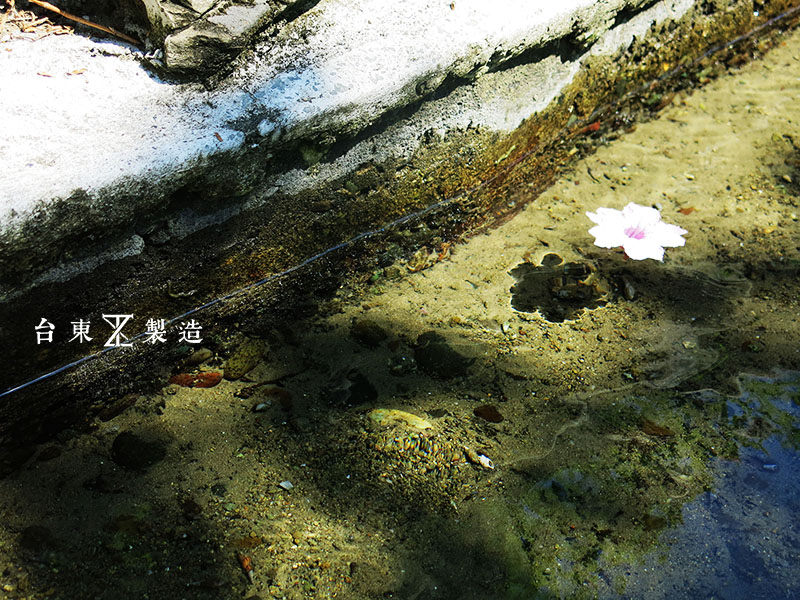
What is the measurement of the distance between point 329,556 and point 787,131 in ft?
7.94

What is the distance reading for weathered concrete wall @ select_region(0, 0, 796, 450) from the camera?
5.79 feet

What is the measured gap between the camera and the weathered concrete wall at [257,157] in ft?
5.79

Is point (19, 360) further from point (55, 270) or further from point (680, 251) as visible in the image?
point (680, 251)

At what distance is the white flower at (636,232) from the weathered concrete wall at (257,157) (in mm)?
397

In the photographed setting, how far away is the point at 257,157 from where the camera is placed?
6.42ft

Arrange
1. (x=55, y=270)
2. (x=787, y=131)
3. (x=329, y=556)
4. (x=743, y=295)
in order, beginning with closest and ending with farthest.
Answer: (x=329, y=556), (x=55, y=270), (x=743, y=295), (x=787, y=131)

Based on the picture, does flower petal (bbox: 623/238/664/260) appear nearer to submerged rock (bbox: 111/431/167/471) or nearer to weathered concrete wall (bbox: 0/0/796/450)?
weathered concrete wall (bbox: 0/0/796/450)

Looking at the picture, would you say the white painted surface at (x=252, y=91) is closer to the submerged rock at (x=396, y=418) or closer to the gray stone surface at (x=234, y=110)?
the gray stone surface at (x=234, y=110)

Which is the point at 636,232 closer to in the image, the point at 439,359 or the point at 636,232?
the point at 636,232

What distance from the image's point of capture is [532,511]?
1666 millimetres

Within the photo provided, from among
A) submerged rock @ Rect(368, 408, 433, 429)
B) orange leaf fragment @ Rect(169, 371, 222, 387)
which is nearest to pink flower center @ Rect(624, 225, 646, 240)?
submerged rock @ Rect(368, 408, 433, 429)

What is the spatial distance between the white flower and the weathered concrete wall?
40 centimetres

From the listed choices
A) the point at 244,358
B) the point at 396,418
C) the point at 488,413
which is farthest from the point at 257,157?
the point at 488,413

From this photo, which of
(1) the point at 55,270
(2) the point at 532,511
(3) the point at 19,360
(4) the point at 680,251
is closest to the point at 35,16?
(1) the point at 55,270
